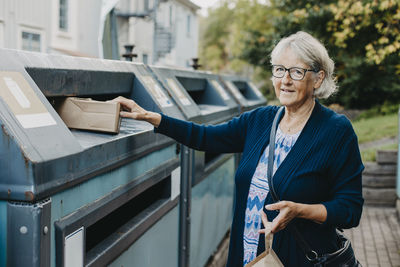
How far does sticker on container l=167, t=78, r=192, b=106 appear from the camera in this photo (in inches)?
114

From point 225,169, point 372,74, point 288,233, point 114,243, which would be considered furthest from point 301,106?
point 372,74

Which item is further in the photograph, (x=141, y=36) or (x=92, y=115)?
(x=141, y=36)

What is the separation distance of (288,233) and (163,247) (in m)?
0.85

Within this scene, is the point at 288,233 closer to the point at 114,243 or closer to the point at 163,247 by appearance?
the point at 114,243

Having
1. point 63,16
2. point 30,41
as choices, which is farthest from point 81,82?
point 63,16

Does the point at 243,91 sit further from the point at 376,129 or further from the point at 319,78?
the point at 376,129

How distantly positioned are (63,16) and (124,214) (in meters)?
12.4

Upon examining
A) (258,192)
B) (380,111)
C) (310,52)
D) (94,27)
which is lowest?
(380,111)

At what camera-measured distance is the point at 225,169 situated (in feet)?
13.5

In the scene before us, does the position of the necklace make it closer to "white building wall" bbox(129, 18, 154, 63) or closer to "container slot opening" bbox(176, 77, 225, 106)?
"container slot opening" bbox(176, 77, 225, 106)

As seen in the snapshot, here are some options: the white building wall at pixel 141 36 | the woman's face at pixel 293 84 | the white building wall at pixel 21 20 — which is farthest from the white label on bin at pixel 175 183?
the white building wall at pixel 141 36

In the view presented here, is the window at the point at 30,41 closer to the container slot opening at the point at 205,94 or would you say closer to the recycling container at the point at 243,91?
the recycling container at the point at 243,91

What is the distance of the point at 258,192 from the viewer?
1.93m

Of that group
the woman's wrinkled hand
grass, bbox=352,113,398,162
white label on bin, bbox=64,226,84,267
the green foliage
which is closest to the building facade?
the woman's wrinkled hand
